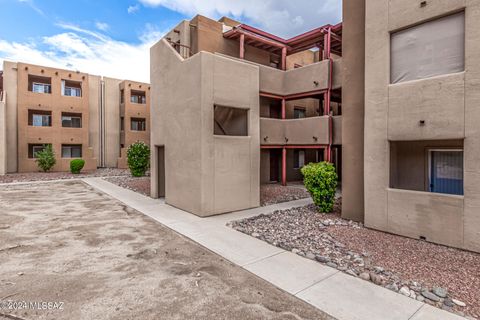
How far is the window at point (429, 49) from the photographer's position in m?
5.94

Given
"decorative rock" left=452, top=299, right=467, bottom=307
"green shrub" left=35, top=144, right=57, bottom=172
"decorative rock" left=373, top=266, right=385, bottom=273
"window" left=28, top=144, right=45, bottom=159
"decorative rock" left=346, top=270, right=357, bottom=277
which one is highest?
"window" left=28, top=144, right=45, bottom=159

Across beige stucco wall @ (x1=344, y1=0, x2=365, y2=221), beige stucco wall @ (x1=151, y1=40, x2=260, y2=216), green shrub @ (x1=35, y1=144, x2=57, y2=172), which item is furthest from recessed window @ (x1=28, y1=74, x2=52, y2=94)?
beige stucco wall @ (x1=344, y1=0, x2=365, y2=221)

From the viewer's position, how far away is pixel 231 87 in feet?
31.1

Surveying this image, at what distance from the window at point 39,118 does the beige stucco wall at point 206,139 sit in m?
20.4

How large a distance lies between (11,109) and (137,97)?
11750 millimetres

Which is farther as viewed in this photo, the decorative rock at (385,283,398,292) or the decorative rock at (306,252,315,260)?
the decorative rock at (306,252,315,260)

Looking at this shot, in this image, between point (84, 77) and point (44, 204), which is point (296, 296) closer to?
point (44, 204)

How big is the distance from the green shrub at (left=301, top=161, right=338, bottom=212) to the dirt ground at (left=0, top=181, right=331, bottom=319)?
4958 mm

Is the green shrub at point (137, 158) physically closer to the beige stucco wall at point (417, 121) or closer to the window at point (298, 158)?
the window at point (298, 158)

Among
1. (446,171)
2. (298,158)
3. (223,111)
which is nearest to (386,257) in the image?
(446,171)

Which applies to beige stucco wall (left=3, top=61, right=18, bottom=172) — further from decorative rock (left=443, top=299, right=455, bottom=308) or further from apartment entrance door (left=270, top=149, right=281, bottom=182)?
decorative rock (left=443, top=299, right=455, bottom=308)

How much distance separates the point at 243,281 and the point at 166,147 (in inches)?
310

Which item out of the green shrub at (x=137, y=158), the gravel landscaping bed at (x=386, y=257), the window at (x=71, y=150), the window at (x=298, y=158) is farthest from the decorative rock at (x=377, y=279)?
the window at (x=71, y=150)

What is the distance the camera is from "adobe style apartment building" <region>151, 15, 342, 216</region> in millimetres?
8977
